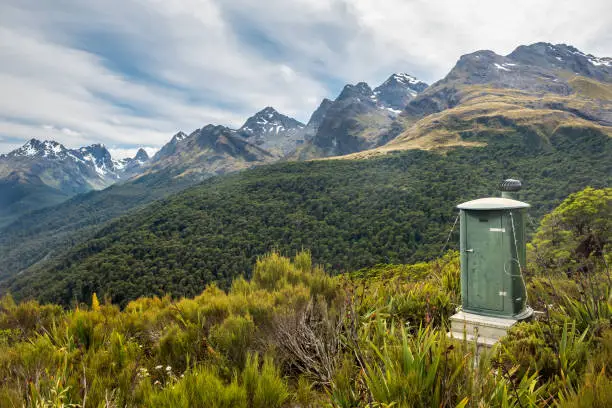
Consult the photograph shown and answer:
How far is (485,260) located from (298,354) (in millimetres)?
3465

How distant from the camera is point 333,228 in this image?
8462 centimetres

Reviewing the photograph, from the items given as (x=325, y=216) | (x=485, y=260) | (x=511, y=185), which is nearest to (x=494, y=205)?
(x=485, y=260)

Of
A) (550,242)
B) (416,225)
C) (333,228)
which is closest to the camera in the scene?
(550,242)

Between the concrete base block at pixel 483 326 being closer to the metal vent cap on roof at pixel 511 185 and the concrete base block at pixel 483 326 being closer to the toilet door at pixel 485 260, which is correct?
the toilet door at pixel 485 260

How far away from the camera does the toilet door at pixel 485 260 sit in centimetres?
520

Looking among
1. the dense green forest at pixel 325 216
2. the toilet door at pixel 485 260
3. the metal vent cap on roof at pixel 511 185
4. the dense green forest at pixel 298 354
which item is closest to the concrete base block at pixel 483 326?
the toilet door at pixel 485 260

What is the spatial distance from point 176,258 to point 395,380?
8130cm

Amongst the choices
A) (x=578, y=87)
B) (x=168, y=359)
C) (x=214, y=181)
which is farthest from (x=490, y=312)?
(x=578, y=87)

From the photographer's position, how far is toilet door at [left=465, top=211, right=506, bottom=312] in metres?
5.20

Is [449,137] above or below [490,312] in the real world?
above

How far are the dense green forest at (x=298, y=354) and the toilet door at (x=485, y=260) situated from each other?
1.69 feet

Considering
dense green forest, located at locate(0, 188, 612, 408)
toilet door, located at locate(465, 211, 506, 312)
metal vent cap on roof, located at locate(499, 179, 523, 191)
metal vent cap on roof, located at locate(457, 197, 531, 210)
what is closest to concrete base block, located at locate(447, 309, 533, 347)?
toilet door, located at locate(465, 211, 506, 312)

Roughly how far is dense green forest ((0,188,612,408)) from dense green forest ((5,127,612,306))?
44814 mm

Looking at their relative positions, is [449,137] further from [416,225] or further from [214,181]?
[214,181]
